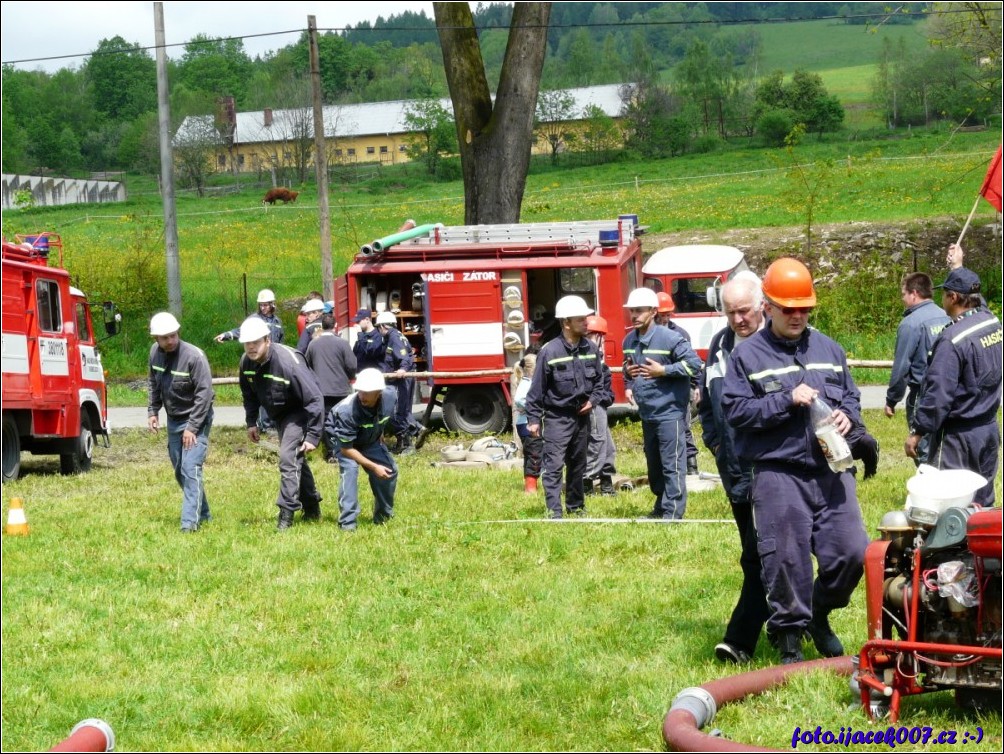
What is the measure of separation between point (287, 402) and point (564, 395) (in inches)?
95.5

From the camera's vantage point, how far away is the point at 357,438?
11.5 meters

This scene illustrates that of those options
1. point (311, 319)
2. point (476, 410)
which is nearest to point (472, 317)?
point (476, 410)

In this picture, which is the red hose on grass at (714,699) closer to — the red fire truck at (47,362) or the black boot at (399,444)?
the red fire truck at (47,362)

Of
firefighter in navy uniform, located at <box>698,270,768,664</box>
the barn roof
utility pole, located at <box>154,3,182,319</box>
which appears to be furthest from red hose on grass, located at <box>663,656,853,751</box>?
the barn roof

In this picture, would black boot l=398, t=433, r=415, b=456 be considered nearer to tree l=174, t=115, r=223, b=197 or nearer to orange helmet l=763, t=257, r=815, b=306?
tree l=174, t=115, r=223, b=197

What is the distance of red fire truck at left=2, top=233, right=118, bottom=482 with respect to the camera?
15719mm

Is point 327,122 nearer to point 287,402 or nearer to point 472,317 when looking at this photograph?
point 472,317

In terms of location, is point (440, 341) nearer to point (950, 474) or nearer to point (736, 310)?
→ point (736, 310)

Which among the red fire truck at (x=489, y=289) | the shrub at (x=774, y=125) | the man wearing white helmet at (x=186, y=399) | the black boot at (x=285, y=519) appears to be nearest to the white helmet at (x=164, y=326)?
the man wearing white helmet at (x=186, y=399)

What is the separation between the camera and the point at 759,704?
6.13 metres

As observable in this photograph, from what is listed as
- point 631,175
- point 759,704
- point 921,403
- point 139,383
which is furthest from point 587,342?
point 631,175

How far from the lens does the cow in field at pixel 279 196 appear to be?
1748 inches

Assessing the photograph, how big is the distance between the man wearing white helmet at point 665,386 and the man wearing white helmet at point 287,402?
9.15ft

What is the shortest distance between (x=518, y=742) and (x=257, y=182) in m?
38.0
